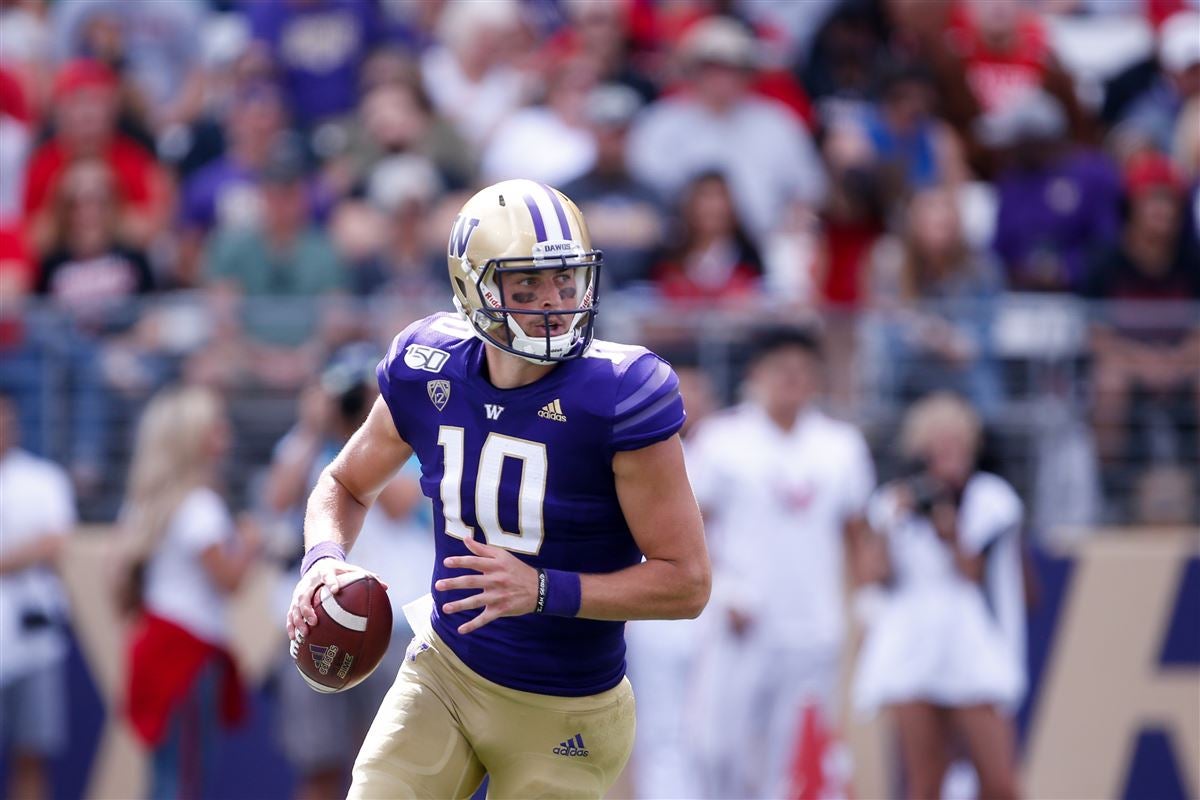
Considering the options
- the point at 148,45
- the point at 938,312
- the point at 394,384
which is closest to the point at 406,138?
the point at 148,45

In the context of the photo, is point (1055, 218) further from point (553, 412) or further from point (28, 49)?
point (28, 49)

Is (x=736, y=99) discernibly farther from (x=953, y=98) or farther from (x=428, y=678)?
(x=428, y=678)

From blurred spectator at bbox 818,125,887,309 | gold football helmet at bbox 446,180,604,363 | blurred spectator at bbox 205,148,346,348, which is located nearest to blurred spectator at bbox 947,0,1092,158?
blurred spectator at bbox 818,125,887,309

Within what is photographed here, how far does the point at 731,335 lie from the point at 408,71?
2705 mm

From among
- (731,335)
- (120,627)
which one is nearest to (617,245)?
(731,335)

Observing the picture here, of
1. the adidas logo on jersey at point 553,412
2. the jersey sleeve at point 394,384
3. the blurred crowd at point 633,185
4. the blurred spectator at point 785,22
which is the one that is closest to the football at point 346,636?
the jersey sleeve at point 394,384

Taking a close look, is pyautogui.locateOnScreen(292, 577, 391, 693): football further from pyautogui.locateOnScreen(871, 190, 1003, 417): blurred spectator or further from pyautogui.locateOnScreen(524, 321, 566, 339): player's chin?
pyautogui.locateOnScreen(871, 190, 1003, 417): blurred spectator

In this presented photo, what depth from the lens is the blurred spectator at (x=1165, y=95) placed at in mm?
10688

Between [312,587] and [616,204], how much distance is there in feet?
17.6

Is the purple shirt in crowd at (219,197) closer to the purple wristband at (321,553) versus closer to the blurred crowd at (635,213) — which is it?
the blurred crowd at (635,213)

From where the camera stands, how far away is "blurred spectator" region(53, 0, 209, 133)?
11.0 metres

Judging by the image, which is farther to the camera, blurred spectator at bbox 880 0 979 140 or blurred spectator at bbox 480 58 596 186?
blurred spectator at bbox 880 0 979 140

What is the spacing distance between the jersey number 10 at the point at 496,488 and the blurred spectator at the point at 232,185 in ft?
18.3

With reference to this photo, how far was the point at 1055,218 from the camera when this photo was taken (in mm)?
9766
